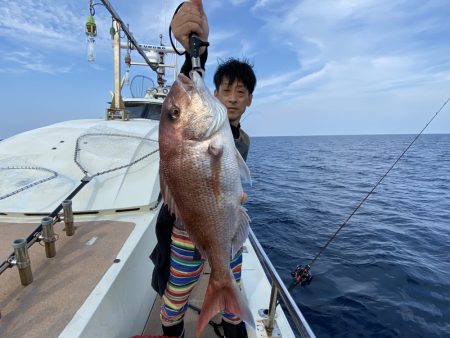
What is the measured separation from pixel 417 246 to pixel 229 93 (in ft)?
25.6

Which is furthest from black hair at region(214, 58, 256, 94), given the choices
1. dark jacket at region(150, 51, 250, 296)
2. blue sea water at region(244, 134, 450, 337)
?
blue sea water at region(244, 134, 450, 337)

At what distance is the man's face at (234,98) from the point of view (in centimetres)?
221

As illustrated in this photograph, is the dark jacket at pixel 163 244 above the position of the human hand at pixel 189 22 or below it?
below

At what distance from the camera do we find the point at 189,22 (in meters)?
1.83

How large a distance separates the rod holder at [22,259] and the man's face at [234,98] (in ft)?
5.62

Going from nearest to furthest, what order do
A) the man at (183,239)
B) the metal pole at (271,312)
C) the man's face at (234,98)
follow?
the man at (183,239) < the man's face at (234,98) < the metal pole at (271,312)

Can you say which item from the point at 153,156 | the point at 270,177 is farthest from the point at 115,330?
the point at 270,177

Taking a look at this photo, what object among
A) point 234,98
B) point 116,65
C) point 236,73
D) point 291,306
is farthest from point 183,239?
point 116,65

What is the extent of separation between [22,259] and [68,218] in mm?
783

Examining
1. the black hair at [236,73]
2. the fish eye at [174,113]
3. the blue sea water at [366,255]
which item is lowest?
the blue sea water at [366,255]

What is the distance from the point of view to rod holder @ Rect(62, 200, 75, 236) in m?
2.68

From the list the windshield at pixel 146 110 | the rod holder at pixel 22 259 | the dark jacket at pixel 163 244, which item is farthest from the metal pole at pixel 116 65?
the rod holder at pixel 22 259

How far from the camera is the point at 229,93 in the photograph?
2.24m

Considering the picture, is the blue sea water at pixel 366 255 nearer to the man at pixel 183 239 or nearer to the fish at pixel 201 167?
the man at pixel 183 239
